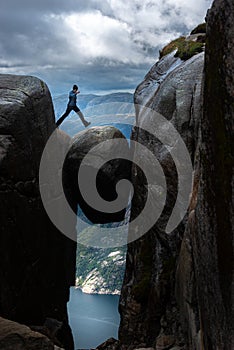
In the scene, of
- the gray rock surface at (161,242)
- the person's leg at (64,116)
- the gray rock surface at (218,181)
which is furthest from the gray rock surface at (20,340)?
the person's leg at (64,116)

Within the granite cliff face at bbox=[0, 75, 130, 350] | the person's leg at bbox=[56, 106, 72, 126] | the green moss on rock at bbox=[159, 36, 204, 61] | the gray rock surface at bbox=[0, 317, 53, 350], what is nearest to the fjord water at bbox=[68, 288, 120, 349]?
the granite cliff face at bbox=[0, 75, 130, 350]

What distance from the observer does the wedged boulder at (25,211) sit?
1775 centimetres

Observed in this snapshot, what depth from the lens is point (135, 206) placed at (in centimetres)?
1967

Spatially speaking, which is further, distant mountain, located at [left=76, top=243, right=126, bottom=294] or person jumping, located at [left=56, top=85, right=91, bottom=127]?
distant mountain, located at [left=76, top=243, right=126, bottom=294]

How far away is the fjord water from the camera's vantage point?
84.8 metres

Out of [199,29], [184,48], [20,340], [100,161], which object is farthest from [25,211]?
[199,29]

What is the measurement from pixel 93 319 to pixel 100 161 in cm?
9186

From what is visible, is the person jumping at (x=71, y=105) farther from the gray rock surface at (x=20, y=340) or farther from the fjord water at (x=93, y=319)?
the fjord water at (x=93, y=319)

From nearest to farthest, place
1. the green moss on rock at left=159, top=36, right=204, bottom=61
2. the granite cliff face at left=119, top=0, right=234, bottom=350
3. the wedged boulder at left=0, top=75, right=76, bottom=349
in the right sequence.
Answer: the granite cliff face at left=119, top=0, right=234, bottom=350
the wedged boulder at left=0, top=75, right=76, bottom=349
the green moss on rock at left=159, top=36, right=204, bottom=61

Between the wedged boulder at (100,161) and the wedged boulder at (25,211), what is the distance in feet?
6.80

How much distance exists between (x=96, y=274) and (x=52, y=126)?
521 feet

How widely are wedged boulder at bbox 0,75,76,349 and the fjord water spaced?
52.3 meters

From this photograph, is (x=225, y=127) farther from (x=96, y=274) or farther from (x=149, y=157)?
(x=96, y=274)

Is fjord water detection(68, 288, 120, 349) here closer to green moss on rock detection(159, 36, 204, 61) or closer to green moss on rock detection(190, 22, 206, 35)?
green moss on rock detection(159, 36, 204, 61)
